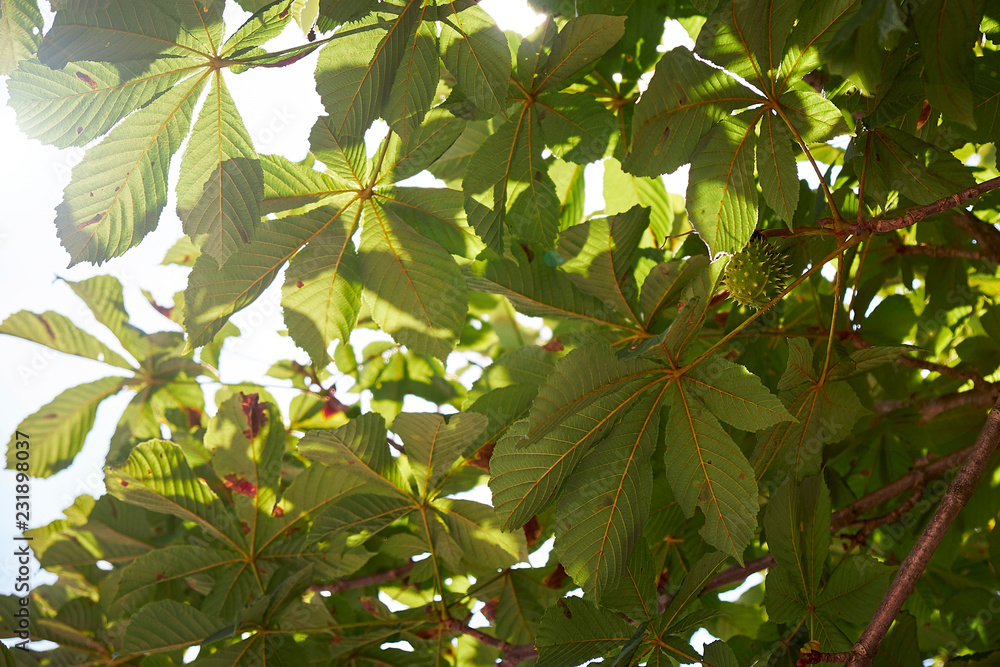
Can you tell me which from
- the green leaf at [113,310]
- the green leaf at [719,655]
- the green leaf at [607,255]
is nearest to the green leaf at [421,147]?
the green leaf at [607,255]

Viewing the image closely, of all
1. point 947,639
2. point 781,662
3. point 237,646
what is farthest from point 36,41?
point 947,639

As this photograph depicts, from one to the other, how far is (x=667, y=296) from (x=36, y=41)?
134 cm

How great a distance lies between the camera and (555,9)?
1.45m

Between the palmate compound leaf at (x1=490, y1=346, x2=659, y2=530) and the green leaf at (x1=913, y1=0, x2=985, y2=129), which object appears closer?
the green leaf at (x1=913, y1=0, x2=985, y2=129)

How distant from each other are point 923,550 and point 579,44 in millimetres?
1067

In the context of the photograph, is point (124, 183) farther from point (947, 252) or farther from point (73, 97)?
point (947, 252)

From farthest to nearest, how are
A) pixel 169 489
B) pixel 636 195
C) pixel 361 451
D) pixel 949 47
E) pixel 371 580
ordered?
1. pixel 371 580
2. pixel 636 195
3. pixel 169 489
4. pixel 361 451
5. pixel 949 47

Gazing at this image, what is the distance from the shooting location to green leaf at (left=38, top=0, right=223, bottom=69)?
1.01 m

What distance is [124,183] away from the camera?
1.12 metres

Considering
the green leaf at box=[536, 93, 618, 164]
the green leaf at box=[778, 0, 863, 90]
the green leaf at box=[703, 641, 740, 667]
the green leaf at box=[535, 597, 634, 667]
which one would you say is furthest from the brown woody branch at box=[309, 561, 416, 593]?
the green leaf at box=[778, 0, 863, 90]

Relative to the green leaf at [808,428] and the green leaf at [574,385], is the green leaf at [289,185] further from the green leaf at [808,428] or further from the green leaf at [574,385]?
the green leaf at [808,428]

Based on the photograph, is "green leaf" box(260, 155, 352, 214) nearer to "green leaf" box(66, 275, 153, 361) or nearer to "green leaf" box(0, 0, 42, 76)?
"green leaf" box(0, 0, 42, 76)

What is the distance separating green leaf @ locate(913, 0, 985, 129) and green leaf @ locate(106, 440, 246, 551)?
1823 mm

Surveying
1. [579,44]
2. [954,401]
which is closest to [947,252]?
[954,401]
